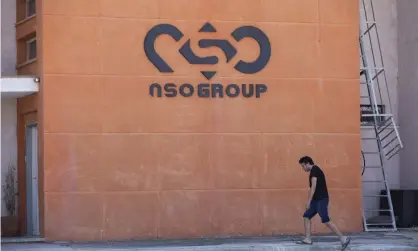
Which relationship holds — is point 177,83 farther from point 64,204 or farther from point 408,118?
point 408,118

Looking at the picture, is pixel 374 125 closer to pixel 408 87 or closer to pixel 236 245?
pixel 408 87

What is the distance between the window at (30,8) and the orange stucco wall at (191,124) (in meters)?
2.34

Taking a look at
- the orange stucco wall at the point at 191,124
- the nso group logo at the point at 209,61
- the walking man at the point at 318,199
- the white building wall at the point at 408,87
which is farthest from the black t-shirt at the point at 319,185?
the white building wall at the point at 408,87

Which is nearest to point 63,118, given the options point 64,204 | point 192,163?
point 64,204

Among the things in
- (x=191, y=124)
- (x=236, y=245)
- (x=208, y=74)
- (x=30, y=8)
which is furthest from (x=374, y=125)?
(x=30, y=8)

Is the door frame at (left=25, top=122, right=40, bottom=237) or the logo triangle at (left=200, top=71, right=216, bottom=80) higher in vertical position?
the logo triangle at (left=200, top=71, right=216, bottom=80)

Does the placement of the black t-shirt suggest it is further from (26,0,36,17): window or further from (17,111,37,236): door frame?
(26,0,36,17): window

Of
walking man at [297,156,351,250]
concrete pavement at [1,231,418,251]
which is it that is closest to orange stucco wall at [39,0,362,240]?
concrete pavement at [1,231,418,251]

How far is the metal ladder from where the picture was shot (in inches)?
783

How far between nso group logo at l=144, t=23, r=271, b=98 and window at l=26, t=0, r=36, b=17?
3.43 m

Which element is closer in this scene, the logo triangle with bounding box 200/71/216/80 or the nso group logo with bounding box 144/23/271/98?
the nso group logo with bounding box 144/23/271/98

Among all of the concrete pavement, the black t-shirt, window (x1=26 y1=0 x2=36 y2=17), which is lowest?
the concrete pavement

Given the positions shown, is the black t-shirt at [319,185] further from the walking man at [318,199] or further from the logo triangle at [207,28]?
the logo triangle at [207,28]

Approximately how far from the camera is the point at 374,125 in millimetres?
19781
